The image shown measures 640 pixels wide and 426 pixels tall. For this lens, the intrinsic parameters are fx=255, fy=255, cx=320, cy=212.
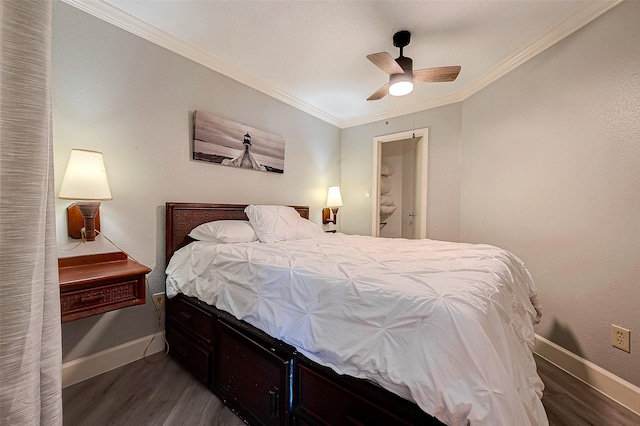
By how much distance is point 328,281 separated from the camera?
1112 mm

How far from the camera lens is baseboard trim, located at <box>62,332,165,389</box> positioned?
5.40ft

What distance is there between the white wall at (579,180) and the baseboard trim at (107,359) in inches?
125

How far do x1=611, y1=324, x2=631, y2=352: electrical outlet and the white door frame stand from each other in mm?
1795

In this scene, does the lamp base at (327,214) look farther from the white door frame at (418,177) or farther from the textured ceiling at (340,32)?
the textured ceiling at (340,32)

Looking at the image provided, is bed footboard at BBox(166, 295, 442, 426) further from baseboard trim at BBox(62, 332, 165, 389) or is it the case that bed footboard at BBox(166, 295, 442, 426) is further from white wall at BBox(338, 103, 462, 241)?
white wall at BBox(338, 103, 462, 241)

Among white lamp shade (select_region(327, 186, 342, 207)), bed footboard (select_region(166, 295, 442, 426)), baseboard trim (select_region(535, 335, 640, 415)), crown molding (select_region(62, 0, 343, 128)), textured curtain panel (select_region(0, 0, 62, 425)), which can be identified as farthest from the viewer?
white lamp shade (select_region(327, 186, 342, 207))

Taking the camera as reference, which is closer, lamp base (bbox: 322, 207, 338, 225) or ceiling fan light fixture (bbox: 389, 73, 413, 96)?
ceiling fan light fixture (bbox: 389, 73, 413, 96)

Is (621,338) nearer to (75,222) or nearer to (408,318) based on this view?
(408,318)

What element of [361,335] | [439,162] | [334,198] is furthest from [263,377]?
[439,162]

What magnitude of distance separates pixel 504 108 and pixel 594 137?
0.90 metres

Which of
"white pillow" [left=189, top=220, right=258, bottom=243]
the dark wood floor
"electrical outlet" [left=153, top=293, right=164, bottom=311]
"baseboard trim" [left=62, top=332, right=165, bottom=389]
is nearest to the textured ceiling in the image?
"white pillow" [left=189, top=220, right=258, bottom=243]

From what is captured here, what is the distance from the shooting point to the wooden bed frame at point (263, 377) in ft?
3.03

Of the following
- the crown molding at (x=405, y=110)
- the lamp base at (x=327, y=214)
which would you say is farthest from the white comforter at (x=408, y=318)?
the crown molding at (x=405, y=110)

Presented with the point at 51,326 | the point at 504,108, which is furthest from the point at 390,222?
the point at 51,326
